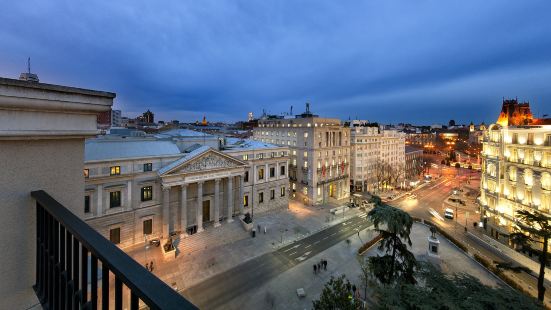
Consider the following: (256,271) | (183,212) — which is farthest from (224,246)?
(256,271)

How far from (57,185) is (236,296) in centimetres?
2474

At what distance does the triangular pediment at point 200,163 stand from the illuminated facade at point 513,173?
4407cm

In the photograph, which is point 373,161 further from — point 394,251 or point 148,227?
point 148,227

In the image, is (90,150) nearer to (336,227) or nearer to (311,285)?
(311,285)

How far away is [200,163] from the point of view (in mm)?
36094

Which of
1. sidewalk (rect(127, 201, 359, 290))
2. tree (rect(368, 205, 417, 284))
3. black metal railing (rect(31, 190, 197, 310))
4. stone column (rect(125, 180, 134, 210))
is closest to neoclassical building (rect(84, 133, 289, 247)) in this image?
stone column (rect(125, 180, 134, 210))

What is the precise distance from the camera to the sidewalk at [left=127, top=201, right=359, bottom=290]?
2867cm

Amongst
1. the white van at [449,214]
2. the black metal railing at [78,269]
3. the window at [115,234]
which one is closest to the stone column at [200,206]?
the window at [115,234]

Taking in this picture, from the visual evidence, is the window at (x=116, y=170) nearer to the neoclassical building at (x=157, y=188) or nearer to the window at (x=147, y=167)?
the neoclassical building at (x=157, y=188)

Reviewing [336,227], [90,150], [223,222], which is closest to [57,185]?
[90,150]

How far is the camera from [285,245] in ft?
118

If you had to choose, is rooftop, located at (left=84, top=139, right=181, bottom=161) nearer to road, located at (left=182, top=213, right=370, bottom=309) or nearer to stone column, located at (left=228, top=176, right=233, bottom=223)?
stone column, located at (left=228, top=176, right=233, bottom=223)

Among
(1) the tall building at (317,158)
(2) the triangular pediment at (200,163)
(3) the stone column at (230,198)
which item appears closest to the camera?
(2) the triangular pediment at (200,163)

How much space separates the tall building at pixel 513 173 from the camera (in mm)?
35344
